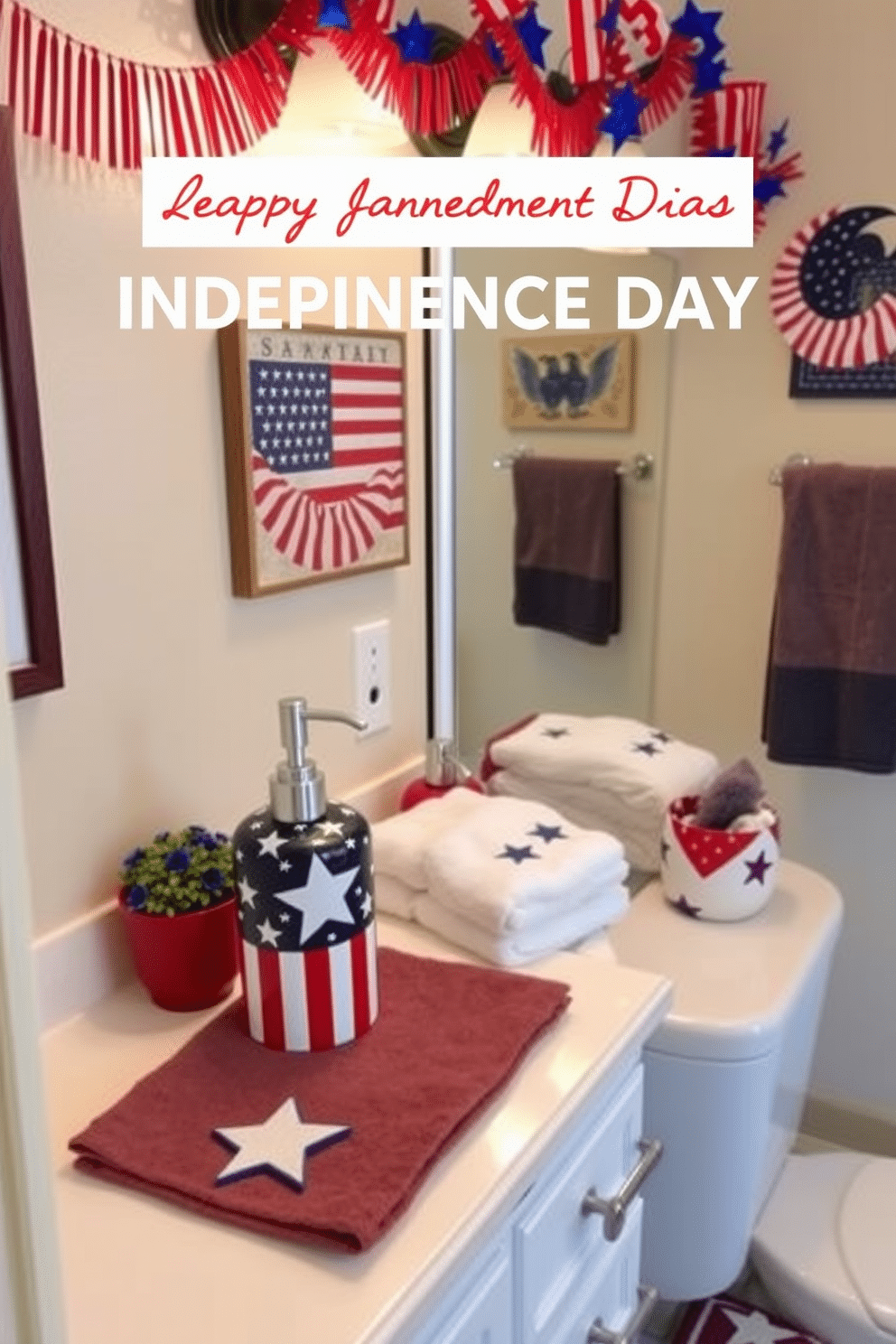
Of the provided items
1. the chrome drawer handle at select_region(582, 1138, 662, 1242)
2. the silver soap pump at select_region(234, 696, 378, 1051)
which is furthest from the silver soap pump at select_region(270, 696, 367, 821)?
the chrome drawer handle at select_region(582, 1138, 662, 1242)

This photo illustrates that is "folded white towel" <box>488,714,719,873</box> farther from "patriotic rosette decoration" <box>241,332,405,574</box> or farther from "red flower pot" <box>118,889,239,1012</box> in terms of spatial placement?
"red flower pot" <box>118,889,239,1012</box>

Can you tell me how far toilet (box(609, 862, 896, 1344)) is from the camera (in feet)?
3.67

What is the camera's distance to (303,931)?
80cm

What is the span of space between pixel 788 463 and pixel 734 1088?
1.01 m

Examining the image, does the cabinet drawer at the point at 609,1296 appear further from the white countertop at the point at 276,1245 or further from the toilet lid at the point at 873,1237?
the toilet lid at the point at 873,1237

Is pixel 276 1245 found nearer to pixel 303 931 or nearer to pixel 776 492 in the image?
pixel 303 931

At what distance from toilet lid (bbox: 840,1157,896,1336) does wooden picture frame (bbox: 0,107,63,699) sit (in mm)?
1291

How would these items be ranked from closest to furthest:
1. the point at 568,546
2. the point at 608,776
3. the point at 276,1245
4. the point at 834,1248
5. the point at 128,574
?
1. the point at 276,1245
2. the point at 128,574
3. the point at 608,776
4. the point at 834,1248
5. the point at 568,546

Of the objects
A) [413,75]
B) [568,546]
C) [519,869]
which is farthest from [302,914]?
[568,546]

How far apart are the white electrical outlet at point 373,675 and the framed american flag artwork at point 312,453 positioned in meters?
0.08

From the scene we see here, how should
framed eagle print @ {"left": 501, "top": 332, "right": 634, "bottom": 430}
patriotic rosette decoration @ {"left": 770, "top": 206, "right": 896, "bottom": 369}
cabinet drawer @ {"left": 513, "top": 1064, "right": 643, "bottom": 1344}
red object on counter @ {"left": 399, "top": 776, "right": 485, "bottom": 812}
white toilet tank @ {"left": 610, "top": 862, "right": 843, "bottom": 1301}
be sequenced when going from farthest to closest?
patriotic rosette decoration @ {"left": 770, "top": 206, "right": 896, "bottom": 369} < framed eagle print @ {"left": 501, "top": 332, "right": 634, "bottom": 430} < red object on counter @ {"left": 399, "top": 776, "right": 485, "bottom": 812} < white toilet tank @ {"left": 610, "top": 862, "right": 843, "bottom": 1301} < cabinet drawer @ {"left": 513, "top": 1064, "right": 643, "bottom": 1344}

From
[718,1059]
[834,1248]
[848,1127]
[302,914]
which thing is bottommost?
[848,1127]

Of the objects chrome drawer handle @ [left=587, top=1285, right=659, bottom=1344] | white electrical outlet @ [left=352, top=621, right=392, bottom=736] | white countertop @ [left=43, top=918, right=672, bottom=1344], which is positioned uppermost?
white electrical outlet @ [left=352, top=621, right=392, bottom=736]

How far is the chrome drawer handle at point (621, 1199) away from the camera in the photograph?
82 cm
